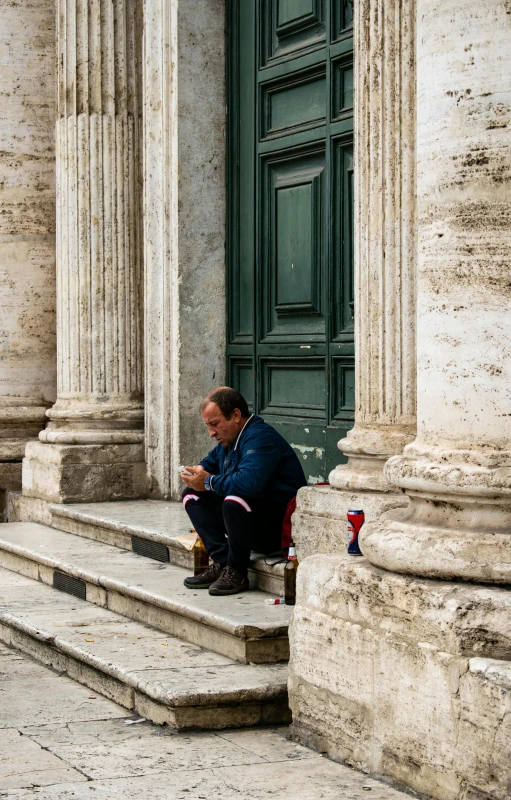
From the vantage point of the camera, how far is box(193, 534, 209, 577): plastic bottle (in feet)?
22.3

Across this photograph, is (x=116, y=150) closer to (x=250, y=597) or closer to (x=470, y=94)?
(x=250, y=597)

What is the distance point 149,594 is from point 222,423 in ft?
2.95

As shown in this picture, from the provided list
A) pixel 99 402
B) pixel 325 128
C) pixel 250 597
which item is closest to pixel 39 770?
pixel 250 597

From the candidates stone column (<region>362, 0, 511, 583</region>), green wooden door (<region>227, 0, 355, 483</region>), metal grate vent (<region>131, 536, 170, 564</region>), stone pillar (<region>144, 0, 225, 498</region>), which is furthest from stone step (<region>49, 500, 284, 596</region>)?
stone column (<region>362, 0, 511, 583</region>)

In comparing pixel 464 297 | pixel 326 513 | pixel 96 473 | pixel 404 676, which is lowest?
pixel 404 676

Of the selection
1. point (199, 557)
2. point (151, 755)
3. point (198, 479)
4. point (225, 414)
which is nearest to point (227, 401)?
point (225, 414)

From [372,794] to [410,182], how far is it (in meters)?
2.56

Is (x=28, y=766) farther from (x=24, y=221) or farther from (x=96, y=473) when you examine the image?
(x=24, y=221)

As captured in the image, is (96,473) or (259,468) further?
(96,473)

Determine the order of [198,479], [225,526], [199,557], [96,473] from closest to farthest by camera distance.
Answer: [225,526], [198,479], [199,557], [96,473]

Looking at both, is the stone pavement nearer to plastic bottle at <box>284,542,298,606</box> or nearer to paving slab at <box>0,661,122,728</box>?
paving slab at <box>0,661,122,728</box>

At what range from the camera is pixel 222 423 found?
6.62 meters

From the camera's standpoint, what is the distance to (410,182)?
5.69m

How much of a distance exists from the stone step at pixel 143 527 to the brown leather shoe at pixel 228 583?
0.45ft
